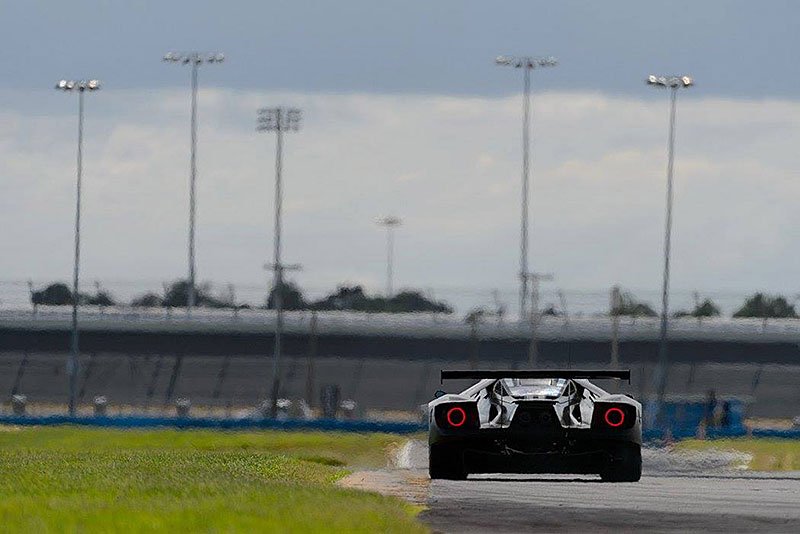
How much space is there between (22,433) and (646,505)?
132ft

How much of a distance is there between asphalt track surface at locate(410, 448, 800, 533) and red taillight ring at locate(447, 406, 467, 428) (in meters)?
0.69

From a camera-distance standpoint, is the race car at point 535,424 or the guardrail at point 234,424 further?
the guardrail at point 234,424

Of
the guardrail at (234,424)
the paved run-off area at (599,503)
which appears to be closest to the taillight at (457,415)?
the paved run-off area at (599,503)

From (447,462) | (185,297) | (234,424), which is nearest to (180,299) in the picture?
(185,297)

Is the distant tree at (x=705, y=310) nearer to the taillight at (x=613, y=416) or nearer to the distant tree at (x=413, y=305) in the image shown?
the distant tree at (x=413, y=305)

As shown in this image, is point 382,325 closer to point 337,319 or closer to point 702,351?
point 337,319

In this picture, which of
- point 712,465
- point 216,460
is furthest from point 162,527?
point 712,465

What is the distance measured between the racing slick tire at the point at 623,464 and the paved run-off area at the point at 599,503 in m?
0.16

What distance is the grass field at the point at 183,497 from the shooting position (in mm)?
14742

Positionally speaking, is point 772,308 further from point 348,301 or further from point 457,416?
point 457,416

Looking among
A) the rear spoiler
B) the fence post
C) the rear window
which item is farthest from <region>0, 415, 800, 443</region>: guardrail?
the rear spoiler

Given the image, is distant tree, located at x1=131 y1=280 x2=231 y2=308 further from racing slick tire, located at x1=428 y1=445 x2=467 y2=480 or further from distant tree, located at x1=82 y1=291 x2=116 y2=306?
racing slick tire, located at x1=428 y1=445 x2=467 y2=480

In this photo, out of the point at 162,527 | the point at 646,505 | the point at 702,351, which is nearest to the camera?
the point at 162,527

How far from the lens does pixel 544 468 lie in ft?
64.5
